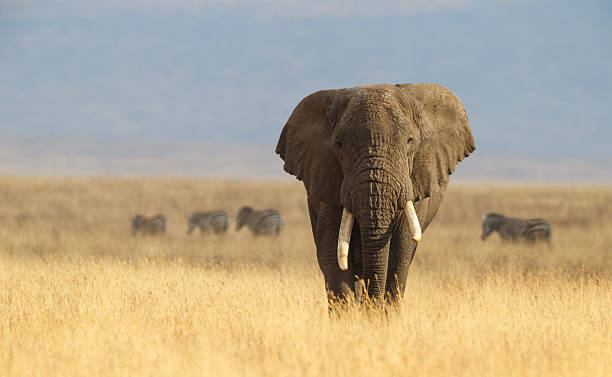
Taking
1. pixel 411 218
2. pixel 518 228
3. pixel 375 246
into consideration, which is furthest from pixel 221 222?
pixel 411 218

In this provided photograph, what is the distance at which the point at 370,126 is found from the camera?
26.3ft

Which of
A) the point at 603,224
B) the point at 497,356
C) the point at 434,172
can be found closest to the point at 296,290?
the point at 434,172

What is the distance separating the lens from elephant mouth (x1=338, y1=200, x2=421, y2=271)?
7949 mm

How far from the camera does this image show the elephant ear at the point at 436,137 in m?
8.55

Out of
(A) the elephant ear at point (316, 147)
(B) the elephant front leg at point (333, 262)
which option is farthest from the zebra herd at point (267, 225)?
(B) the elephant front leg at point (333, 262)

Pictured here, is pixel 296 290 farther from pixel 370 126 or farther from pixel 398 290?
pixel 370 126

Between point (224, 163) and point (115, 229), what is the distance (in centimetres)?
13058

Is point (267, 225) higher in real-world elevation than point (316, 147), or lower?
lower

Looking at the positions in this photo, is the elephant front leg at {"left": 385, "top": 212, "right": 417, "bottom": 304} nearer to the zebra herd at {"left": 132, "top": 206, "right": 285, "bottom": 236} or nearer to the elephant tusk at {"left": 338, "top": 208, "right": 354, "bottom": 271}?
the elephant tusk at {"left": 338, "top": 208, "right": 354, "bottom": 271}

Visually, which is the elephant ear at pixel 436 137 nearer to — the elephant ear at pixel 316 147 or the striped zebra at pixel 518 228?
the elephant ear at pixel 316 147

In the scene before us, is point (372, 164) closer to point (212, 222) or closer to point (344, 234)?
point (344, 234)

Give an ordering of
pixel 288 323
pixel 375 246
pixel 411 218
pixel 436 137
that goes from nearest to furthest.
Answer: pixel 411 218 < pixel 375 246 < pixel 288 323 < pixel 436 137

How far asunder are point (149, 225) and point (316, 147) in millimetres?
18244

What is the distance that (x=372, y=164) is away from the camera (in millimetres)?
7809
